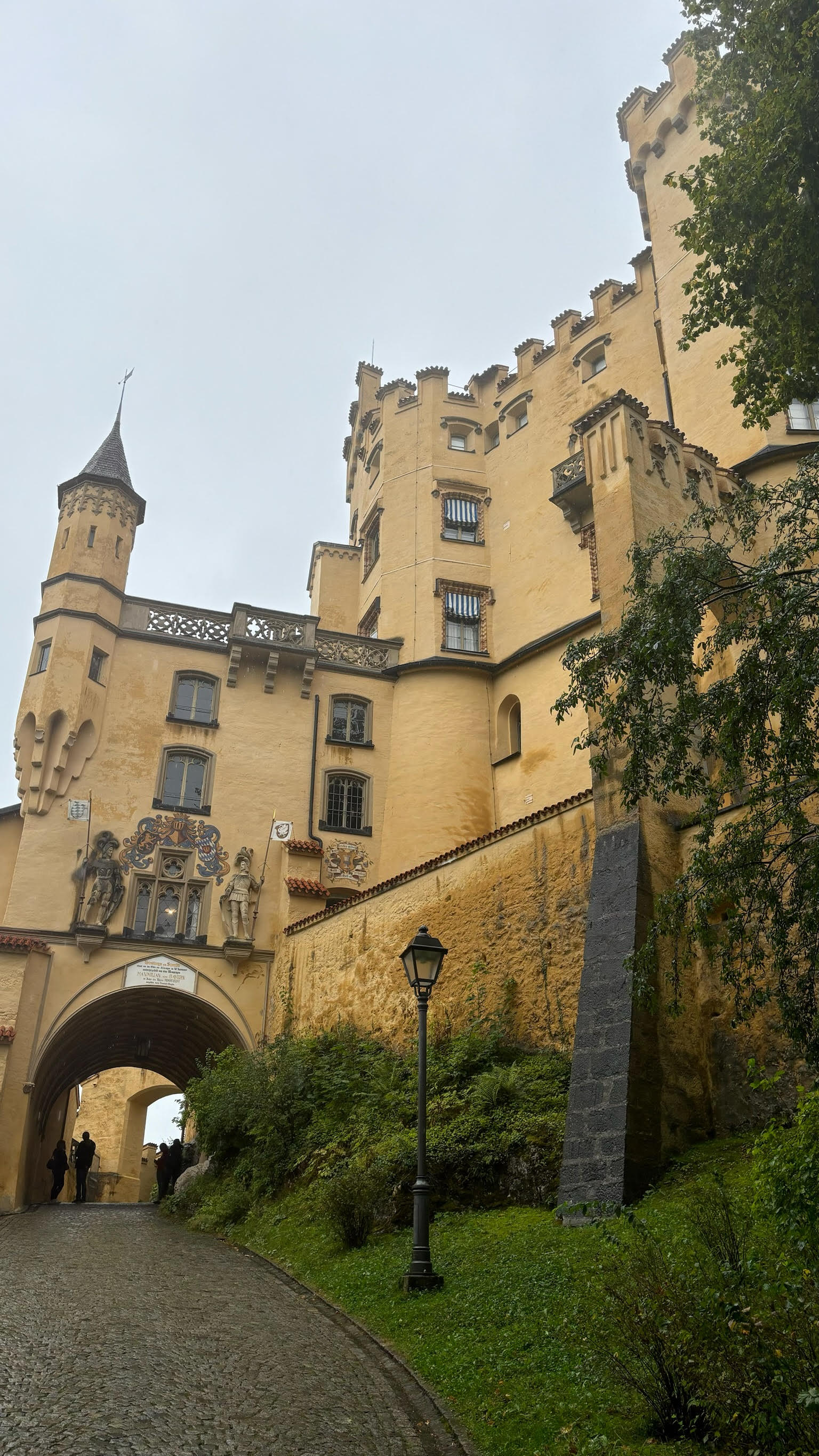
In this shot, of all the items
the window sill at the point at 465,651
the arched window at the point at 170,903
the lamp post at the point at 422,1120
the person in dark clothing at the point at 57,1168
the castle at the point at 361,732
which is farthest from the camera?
the window sill at the point at 465,651

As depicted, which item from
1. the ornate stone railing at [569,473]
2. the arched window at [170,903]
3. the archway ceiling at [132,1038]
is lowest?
the archway ceiling at [132,1038]

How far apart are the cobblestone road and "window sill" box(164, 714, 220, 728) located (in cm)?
1489

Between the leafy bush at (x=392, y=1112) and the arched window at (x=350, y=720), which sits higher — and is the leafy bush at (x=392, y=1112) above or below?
below

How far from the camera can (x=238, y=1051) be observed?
2250cm

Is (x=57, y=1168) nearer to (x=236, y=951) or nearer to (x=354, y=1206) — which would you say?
(x=236, y=951)

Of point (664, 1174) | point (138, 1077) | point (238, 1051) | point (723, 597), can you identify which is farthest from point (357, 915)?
point (138, 1077)

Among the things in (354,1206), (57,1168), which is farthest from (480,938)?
(57,1168)

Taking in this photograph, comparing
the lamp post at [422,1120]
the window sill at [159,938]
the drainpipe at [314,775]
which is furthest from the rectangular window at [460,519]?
the lamp post at [422,1120]

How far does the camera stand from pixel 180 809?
24969 mm

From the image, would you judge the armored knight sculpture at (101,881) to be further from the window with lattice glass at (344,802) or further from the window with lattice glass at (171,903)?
the window with lattice glass at (344,802)

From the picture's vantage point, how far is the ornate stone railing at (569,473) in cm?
2573

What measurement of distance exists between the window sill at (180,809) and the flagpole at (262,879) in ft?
4.82

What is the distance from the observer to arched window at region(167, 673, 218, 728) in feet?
86.0

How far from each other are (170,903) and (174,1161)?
5.52m
